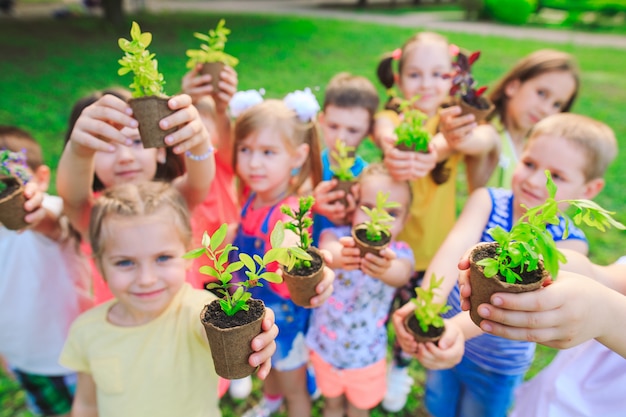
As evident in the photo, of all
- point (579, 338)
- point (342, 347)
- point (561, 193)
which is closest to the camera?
point (579, 338)

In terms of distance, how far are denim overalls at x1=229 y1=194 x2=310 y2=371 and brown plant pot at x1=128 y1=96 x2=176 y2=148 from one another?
33.7 inches

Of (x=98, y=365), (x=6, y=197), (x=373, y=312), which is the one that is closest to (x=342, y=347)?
(x=373, y=312)

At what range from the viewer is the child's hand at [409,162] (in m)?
2.30

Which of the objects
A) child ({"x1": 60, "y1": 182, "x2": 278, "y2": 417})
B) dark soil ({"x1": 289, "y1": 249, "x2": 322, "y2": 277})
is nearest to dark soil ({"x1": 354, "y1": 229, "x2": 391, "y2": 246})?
dark soil ({"x1": 289, "y1": 249, "x2": 322, "y2": 277})

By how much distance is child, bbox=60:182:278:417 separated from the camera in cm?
187

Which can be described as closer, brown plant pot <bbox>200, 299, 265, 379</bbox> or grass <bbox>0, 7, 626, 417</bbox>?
brown plant pot <bbox>200, 299, 265, 379</bbox>

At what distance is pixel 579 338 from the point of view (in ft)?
4.40

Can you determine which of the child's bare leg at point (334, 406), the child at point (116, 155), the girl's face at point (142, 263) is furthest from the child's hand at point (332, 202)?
the child's bare leg at point (334, 406)

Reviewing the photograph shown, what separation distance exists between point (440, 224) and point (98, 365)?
6.76ft

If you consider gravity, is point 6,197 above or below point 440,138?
above

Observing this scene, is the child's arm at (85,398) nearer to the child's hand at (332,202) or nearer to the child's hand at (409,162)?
the child's hand at (332,202)

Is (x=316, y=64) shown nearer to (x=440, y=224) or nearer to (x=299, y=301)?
(x=440, y=224)

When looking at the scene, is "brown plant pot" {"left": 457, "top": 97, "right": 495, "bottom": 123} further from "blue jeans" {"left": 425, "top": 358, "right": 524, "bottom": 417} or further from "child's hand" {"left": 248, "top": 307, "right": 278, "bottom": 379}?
"child's hand" {"left": 248, "top": 307, "right": 278, "bottom": 379}

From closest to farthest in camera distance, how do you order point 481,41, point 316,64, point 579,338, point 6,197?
1. point 579,338
2. point 6,197
3. point 316,64
4. point 481,41
